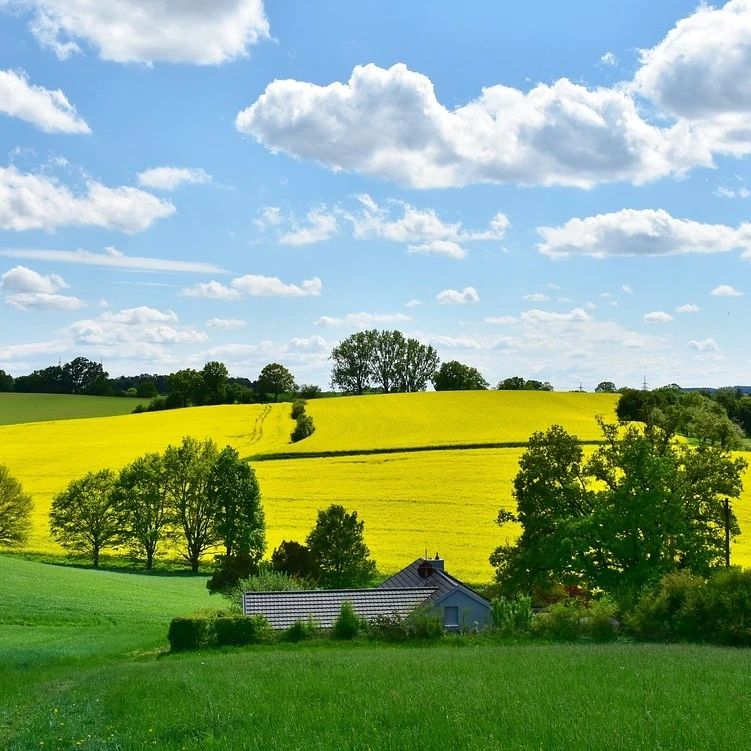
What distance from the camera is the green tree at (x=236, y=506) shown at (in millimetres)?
53031

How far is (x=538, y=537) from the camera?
35406 mm

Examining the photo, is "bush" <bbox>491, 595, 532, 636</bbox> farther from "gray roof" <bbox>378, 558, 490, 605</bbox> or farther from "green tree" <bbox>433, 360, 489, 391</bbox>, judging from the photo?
"green tree" <bbox>433, 360, 489, 391</bbox>

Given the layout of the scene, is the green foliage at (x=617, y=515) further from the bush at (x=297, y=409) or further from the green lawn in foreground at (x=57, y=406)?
the green lawn in foreground at (x=57, y=406)

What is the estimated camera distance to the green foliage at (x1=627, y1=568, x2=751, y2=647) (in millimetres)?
24797

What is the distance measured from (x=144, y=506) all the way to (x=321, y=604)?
90.6 ft

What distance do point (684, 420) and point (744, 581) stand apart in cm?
1803

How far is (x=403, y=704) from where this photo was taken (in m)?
12.1

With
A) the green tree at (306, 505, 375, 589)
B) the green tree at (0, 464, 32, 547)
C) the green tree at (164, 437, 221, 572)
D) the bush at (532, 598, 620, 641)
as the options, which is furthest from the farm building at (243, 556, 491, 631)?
the green tree at (0, 464, 32, 547)

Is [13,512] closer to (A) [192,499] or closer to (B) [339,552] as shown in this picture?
(A) [192,499]

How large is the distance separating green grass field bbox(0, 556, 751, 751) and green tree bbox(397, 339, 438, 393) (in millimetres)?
130982

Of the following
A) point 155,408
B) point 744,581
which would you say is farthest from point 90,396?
point 744,581

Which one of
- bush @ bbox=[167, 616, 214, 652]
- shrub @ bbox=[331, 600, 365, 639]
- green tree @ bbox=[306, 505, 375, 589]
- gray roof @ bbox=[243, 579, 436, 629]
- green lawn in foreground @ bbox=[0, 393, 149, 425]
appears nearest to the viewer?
bush @ bbox=[167, 616, 214, 652]

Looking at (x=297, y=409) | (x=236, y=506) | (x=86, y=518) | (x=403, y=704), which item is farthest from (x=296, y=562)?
(x=297, y=409)

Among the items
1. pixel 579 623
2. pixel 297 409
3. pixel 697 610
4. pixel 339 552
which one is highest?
pixel 297 409
